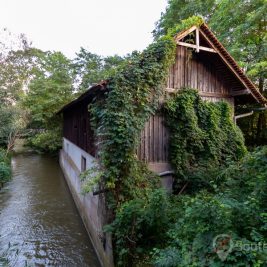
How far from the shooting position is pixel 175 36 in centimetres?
741

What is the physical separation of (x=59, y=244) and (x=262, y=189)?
673 centimetres

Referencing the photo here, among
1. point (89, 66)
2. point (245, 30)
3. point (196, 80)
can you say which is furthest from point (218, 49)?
point (89, 66)

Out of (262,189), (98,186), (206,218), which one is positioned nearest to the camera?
(206,218)

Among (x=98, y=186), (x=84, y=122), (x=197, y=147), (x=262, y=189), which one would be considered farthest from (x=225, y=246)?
(x=84, y=122)

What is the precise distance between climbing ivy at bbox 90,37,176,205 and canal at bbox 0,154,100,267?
280cm

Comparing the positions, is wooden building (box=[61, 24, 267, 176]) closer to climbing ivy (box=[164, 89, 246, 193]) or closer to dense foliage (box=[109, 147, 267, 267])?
climbing ivy (box=[164, 89, 246, 193])

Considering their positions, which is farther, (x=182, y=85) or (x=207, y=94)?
(x=207, y=94)

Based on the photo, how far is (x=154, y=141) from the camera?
764cm

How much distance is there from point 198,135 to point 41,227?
6.89 meters

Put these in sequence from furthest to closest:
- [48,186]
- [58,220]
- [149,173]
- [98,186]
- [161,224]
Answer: [48,186] < [58,220] < [149,173] < [98,186] < [161,224]

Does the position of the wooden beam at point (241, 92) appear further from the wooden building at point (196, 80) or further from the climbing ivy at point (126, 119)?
the climbing ivy at point (126, 119)

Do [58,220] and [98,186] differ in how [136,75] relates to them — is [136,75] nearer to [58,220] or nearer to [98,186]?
[98,186]

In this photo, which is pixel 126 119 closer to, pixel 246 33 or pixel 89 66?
pixel 246 33

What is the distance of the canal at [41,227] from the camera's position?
7.00 metres
